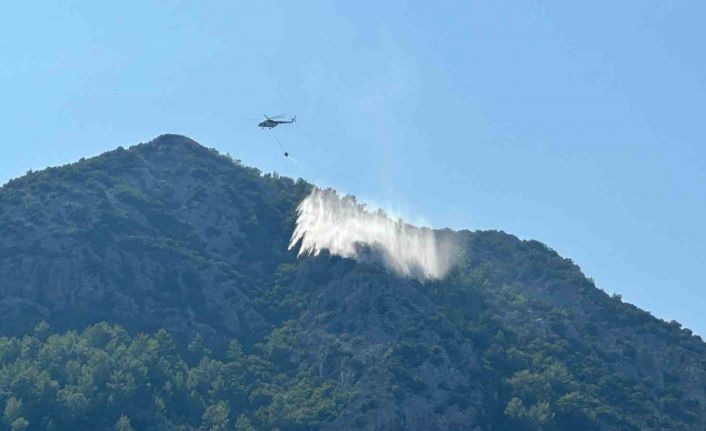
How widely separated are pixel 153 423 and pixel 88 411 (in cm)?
866

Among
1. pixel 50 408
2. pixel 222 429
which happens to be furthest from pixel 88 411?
Result: pixel 222 429

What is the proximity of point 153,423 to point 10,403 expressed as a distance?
61.5ft

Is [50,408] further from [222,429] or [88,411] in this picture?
[222,429]

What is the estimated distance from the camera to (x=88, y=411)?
19800cm

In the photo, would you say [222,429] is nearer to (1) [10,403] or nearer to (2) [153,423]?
(2) [153,423]

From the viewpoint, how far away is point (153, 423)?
199 m

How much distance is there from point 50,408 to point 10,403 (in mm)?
5421

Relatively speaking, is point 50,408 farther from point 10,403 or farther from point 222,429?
point 222,429

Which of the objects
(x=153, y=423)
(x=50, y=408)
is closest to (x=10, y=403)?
(x=50, y=408)

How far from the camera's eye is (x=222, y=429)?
199 m

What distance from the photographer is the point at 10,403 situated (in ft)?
637

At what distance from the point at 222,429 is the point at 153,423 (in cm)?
916
